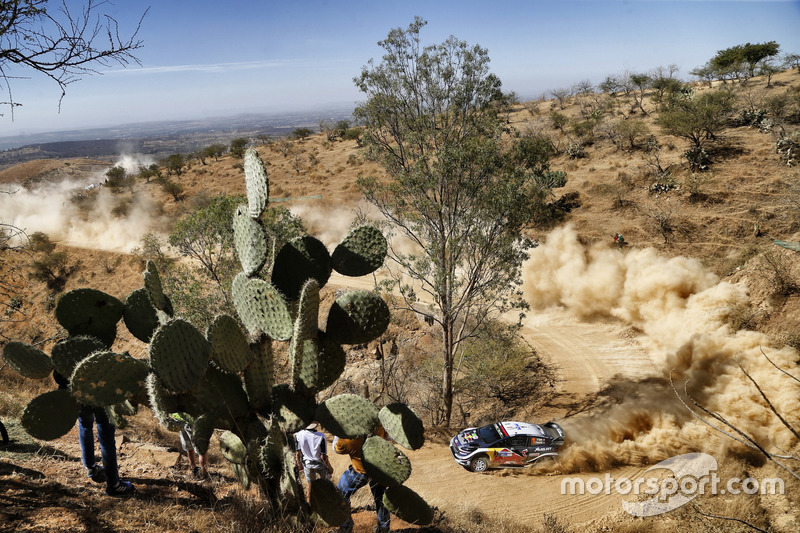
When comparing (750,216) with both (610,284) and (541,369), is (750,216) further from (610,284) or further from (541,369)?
(541,369)

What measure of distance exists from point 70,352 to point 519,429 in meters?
9.11

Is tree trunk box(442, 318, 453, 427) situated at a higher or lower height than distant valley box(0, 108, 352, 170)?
lower

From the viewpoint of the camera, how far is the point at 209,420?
12.2ft

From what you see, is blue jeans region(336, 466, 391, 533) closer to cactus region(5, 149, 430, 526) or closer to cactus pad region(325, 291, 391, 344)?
cactus region(5, 149, 430, 526)

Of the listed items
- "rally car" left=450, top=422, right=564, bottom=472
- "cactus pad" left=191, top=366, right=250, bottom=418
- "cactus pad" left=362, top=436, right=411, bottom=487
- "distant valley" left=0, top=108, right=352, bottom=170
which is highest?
"distant valley" left=0, top=108, right=352, bottom=170

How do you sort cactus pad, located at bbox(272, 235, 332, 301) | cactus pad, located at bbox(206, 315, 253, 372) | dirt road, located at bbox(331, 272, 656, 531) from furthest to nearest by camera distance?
dirt road, located at bbox(331, 272, 656, 531), cactus pad, located at bbox(272, 235, 332, 301), cactus pad, located at bbox(206, 315, 253, 372)

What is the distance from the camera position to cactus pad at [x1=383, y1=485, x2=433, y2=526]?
13.6 feet

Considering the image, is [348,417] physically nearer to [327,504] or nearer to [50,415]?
[327,504]

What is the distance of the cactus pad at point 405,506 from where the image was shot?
13.6 ft

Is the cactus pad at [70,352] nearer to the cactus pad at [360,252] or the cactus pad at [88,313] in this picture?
the cactus pad at [88,313]

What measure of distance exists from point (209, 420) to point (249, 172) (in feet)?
7.23

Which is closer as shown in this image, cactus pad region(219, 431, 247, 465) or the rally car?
cactus pad region(219, 431, 247, 465)

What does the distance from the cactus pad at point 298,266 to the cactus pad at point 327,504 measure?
1.80 metres

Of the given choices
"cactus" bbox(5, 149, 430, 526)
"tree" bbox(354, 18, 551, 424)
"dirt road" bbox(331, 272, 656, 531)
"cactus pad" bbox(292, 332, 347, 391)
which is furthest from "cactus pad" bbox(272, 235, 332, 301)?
"tree" bbox(354, 18, 551, 424)
